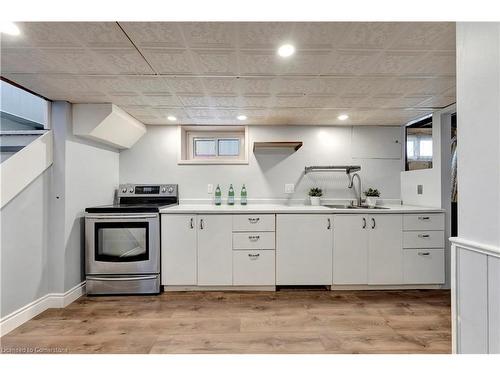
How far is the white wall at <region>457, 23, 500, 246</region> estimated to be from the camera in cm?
97

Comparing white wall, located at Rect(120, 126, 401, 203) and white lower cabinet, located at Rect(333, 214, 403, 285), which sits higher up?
white wall, located at Rect(120, 126, 401, 203)

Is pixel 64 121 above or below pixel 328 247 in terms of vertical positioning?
above

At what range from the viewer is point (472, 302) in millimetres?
1075

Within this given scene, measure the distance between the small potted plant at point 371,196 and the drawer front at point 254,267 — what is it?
1361 mm

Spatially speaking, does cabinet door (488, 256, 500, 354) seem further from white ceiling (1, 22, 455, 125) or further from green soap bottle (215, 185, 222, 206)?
green soap bottle (215, 185, 222, 206)

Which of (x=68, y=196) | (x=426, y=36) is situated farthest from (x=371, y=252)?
(x=68, y=196)

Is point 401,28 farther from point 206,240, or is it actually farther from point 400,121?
point 206,240

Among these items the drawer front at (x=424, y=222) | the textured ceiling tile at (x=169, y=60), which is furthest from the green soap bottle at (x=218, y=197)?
the drawer front at (x=424, y=222)

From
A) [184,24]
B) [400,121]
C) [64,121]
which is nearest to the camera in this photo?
[184,24]

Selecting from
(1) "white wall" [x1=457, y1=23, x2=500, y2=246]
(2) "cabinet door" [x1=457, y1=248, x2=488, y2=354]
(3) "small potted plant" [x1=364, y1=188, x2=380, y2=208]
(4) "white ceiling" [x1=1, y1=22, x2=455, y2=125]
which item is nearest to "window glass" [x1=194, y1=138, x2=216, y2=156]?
(4) "white ceiling" [x1=1, y1=22, x2=455, y2=125]

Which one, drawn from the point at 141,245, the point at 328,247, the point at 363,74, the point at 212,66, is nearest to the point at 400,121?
the point at 363,74

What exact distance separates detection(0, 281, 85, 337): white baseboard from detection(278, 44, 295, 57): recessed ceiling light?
2660mm

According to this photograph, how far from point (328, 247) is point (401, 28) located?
6.34 ft

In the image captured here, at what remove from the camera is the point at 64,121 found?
89.4 inches
